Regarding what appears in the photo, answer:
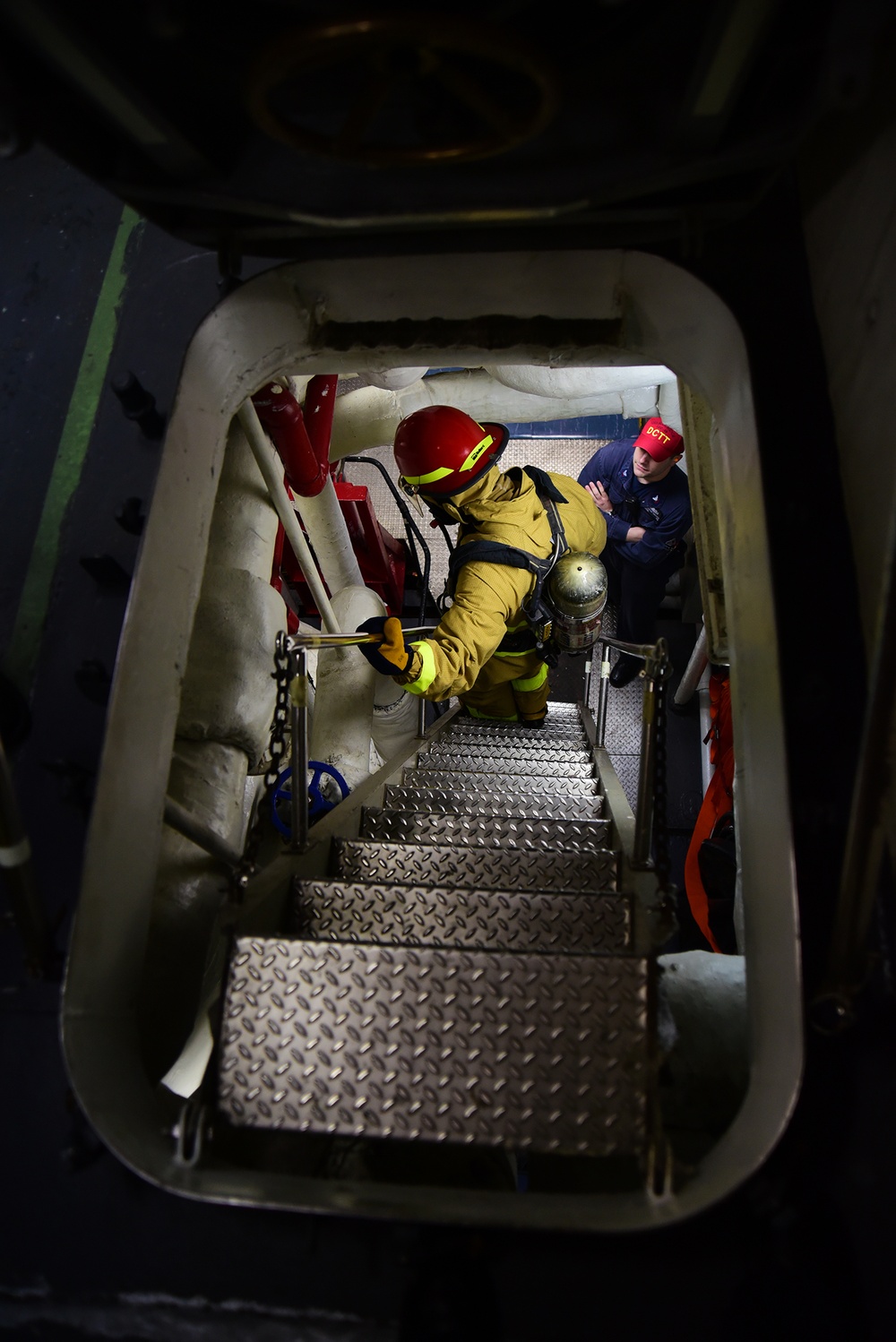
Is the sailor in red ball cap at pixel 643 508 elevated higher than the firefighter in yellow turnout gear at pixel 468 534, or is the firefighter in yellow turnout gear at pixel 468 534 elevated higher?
the sailor in red ball cap at pixel 643 508

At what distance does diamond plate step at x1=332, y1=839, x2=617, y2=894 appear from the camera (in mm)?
2855

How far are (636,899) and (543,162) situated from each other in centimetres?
213

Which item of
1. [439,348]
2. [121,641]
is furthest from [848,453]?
[121,641]

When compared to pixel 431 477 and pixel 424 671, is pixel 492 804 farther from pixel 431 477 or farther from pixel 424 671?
pixel 431 477

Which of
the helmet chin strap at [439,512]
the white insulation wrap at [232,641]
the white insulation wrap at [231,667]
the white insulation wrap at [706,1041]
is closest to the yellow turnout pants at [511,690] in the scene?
the helmet chin strap at [439,512]

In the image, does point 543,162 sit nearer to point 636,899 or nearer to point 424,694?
point 636,899

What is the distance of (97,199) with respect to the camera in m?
2.56

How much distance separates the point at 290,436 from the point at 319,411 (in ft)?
1.73

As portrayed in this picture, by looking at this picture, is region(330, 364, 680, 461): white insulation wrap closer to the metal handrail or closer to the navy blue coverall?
the navy blue coverall

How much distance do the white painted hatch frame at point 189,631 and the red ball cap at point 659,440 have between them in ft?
12.8

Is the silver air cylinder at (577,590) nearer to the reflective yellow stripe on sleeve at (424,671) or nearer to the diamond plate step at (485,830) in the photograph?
the reflective yellow stripe on sleeve at (424,671)

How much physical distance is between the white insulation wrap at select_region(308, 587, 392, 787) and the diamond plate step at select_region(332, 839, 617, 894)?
1.92 metres

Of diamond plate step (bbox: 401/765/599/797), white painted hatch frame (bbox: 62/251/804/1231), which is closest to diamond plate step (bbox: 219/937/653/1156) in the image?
white painted hatch frame (bbox: 62/251/804/1231)

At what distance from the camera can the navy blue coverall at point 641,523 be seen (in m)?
6.69
